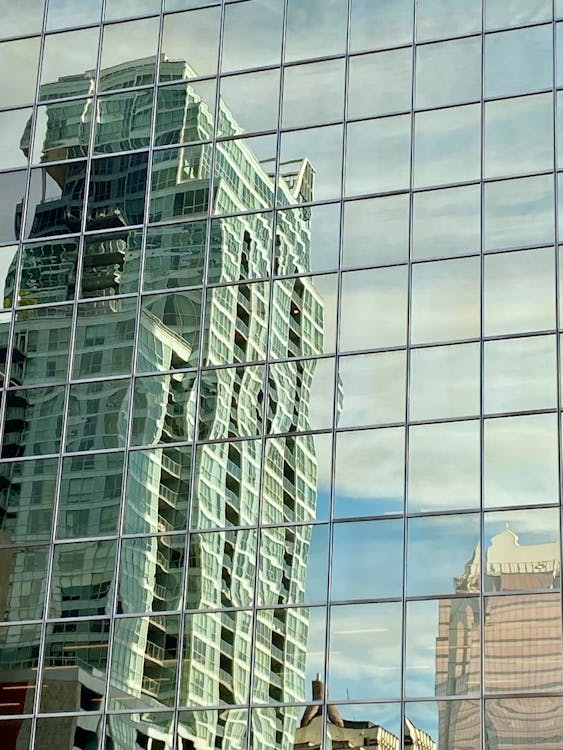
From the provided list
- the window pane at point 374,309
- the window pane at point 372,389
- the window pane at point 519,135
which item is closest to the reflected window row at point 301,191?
the window pane at point 519,135

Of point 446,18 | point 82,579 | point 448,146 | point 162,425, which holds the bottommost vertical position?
point 82,579

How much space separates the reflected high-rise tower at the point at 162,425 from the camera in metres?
28.4

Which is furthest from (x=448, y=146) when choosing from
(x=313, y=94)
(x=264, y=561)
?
(x=264, y=561)

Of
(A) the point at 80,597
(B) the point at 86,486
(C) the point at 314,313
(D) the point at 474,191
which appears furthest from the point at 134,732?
(D) the point at 474,191

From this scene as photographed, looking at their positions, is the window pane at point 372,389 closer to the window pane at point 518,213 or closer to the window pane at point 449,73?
the window pane at point 518,213

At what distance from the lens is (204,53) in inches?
1314

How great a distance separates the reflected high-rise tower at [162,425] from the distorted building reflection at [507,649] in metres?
2.85

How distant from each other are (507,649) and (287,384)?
22.5 ft

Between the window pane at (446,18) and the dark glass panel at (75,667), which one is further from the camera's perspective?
the window pane at (446,18)

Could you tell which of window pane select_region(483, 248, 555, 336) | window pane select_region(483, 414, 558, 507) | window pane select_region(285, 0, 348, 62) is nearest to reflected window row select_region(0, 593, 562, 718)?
window pane select_region(483, 414, 558, 507)

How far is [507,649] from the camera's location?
26703mm

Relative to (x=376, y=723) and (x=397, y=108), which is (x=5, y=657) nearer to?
(x=376, y=723)

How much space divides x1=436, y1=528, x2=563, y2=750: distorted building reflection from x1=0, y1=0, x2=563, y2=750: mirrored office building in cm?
5

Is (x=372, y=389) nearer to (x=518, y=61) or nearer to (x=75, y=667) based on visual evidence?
(x=518, y=61)
